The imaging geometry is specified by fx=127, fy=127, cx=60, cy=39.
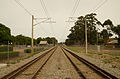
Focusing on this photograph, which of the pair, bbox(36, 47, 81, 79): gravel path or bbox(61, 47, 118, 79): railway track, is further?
bbox(36, 47, 81, 79): gravel path

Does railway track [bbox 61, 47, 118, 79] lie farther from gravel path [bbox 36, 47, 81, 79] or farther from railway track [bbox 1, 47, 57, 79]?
railway track [bbox 1, 47, 57, 79]

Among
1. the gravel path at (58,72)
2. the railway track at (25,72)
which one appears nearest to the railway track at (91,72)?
the gravel path at (58,72)

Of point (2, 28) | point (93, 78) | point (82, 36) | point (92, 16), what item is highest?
point (92, 16)

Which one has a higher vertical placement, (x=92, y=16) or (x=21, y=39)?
(x=92, y=16)

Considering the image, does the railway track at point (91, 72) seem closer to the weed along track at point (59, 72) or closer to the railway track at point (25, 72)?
the weed along track at point (59, 72)

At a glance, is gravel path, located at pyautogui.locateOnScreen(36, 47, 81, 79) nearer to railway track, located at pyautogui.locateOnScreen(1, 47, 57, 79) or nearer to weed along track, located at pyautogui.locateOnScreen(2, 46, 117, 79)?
weed along track, located at pyautogui.locateOnScreen(2, 46, 117, 79)

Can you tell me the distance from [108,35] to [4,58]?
226ft

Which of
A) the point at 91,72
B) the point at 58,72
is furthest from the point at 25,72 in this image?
the point at 91,72

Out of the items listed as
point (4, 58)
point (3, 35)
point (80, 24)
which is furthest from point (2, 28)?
point (4, 58)

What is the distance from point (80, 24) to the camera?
192ft

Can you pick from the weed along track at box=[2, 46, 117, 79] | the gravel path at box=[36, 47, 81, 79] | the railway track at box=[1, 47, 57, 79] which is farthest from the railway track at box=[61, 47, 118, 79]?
the railway track at box=[1, 47, 57, 79]

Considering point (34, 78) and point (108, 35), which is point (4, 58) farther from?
point (108, 35)

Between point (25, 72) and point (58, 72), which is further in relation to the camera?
point (25, 72)

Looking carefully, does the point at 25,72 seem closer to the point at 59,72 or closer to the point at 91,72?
the point at 59,72
